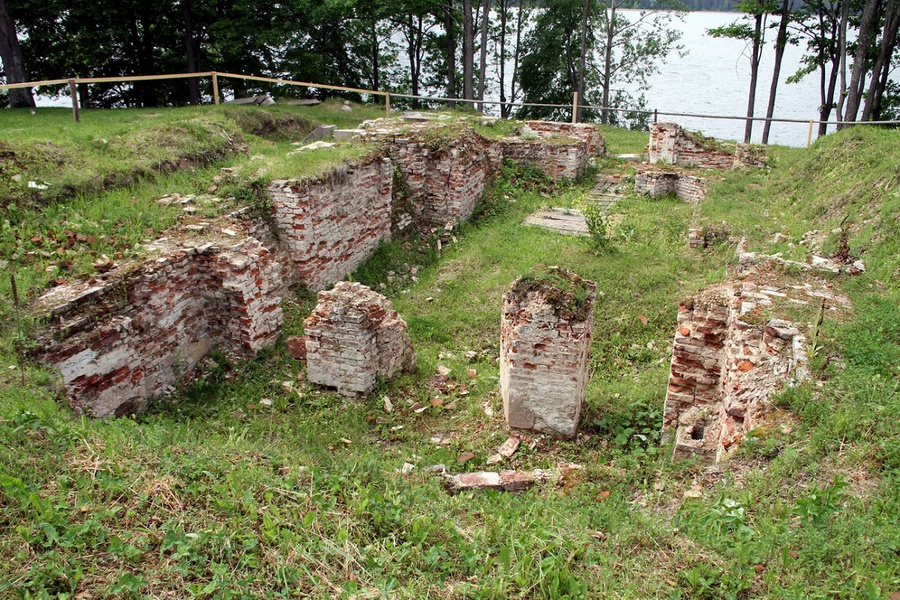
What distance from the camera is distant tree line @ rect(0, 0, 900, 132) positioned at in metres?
18.8

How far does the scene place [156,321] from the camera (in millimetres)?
7133

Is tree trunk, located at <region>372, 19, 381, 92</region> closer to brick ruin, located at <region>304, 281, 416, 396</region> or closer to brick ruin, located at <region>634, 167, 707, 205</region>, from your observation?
brick ruin, located at <region>634, 167, 707, 205</region>

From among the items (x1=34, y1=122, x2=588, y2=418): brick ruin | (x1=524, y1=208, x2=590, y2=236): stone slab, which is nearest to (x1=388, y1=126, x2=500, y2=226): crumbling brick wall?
(x1=34, y1=122, x2=588, y2=418): brick ruin

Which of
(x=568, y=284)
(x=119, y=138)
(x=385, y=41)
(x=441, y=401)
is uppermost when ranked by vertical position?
(x=385, y=41)

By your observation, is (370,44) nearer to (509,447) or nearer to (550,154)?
(550,154)

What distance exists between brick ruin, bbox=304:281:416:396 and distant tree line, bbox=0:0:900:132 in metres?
14.5

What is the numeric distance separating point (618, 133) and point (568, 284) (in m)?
17.8

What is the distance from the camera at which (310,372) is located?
7.54m

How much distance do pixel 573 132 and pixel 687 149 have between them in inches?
123

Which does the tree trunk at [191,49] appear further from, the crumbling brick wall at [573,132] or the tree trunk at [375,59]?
the crumbling brick wall at [573,132]

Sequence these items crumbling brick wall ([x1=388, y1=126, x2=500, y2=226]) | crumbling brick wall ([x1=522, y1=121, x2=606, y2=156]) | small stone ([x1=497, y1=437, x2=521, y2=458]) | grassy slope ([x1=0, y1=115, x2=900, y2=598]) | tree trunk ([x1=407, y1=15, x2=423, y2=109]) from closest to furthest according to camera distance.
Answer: grassy slope ([x1=0, y1=115, x2=900, y2=598]) < small stone ([x1=497, y1=437, x2=521, y2=458]) < crumbling brick wall ([x1=388, y1=126, x2=500, y2=226]) < crumbling brick wall ([x1=522, y1=121, x2=606, y2=156]) < tree trunk ([x1=407, y1=15, x2=423, y2=109])

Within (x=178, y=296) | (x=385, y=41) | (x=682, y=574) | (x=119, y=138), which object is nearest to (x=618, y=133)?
(x=385, y=41)

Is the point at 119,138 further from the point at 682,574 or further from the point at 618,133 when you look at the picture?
the point at 618,133

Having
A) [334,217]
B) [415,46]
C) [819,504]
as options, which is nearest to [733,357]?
[819,504]
